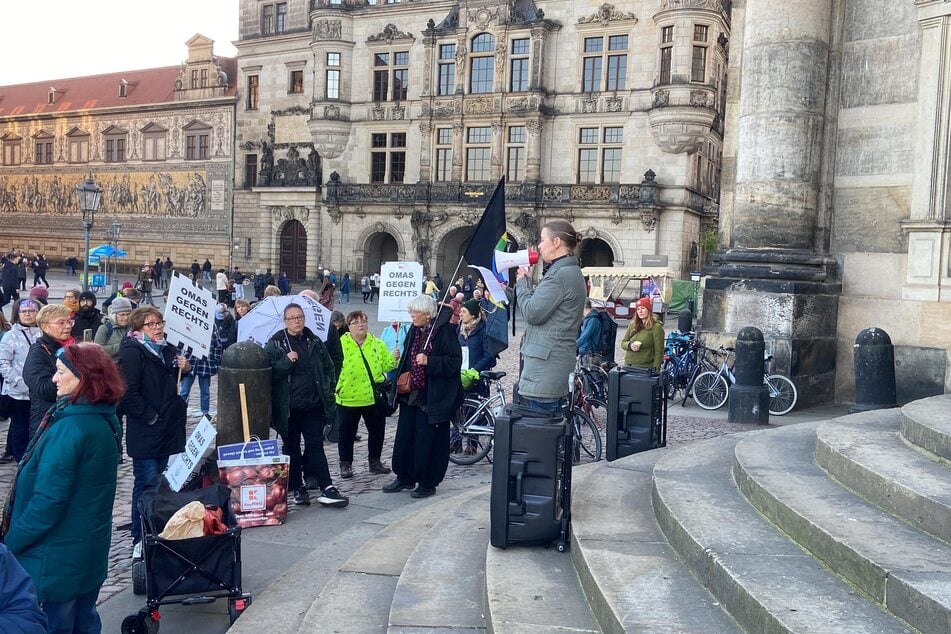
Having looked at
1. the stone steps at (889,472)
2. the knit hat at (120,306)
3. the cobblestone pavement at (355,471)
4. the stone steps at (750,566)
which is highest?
the knit hat at (120,306)

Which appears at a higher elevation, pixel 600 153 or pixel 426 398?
pixel 600 153

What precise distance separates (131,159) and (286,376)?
51403mm

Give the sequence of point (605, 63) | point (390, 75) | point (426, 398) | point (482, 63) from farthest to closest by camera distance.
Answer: point (390, 75) < point (482, 63) < point (605, 63) < point (426, 398)

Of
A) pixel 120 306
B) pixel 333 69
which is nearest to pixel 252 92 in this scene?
pixel 333 69

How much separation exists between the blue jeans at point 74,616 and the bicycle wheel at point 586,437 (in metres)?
5.23

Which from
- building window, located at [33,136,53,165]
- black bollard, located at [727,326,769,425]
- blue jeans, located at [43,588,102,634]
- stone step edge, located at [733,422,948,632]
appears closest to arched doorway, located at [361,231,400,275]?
building window, located at [33,136,53,165]

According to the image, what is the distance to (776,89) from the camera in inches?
417

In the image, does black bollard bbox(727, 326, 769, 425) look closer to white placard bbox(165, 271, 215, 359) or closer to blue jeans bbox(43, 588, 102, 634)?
white placard bbox(165, 271, 215, 359)

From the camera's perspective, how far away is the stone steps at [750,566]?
3.31 metres

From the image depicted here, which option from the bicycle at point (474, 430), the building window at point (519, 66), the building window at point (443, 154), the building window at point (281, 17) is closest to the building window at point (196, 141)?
the building window at point (281, 17)

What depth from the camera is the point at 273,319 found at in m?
7.61

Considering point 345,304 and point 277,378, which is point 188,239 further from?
point 277,378

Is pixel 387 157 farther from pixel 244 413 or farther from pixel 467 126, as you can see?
pixel 244 413

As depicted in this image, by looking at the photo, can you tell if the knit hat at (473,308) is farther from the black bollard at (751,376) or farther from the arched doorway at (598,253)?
the arched doorway at (598,253)
